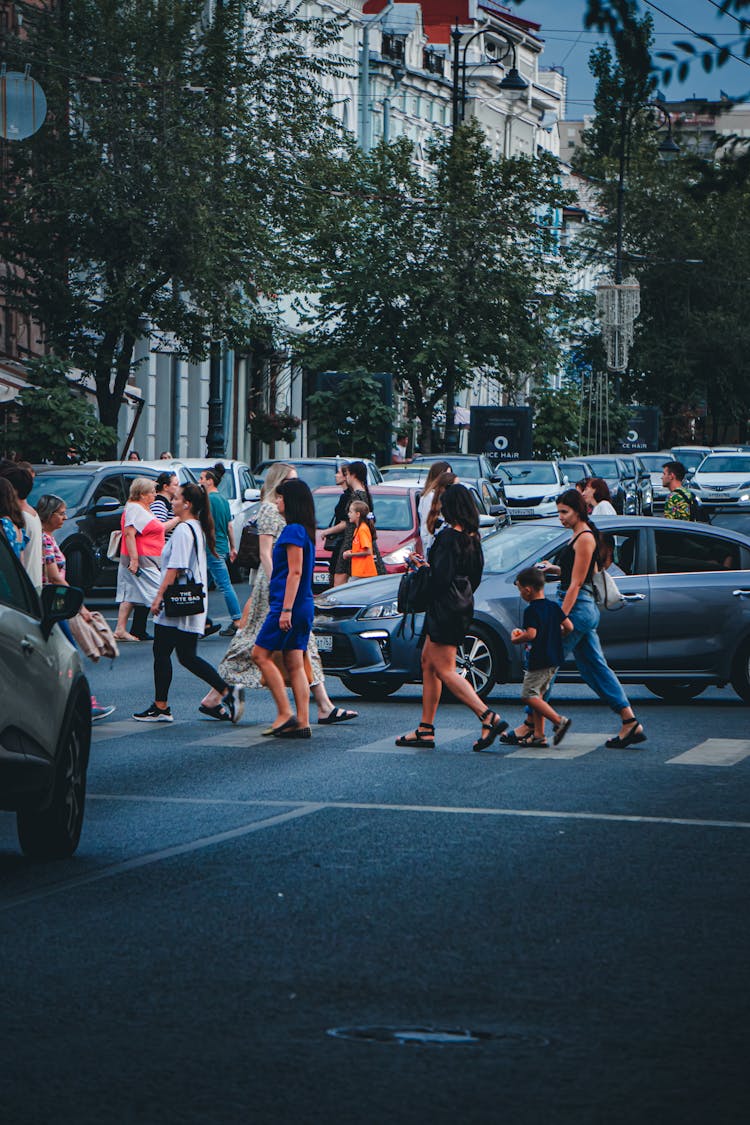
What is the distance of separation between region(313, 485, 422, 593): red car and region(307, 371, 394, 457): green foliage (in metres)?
20.0

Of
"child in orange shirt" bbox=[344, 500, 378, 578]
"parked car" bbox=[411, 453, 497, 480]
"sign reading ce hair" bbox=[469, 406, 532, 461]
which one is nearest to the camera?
"child in orange shirt" bbox=[344, 500, 378, 578]

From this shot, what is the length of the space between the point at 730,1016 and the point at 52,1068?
204 centimetres

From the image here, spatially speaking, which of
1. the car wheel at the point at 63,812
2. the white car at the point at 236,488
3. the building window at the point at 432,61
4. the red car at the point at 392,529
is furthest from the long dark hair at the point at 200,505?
the building window at the point at 432,61

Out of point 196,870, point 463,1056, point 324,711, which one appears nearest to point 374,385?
point 324,711

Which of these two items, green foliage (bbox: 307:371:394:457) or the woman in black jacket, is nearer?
the woman in black jacket

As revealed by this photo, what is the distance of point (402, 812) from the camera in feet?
37.6

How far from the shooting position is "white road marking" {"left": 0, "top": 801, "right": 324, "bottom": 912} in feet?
29.0

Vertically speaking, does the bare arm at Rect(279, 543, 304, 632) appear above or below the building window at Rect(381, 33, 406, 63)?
below

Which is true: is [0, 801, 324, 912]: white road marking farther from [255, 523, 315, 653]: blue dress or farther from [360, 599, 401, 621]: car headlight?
[360, 599, 401, 621]: car headlight

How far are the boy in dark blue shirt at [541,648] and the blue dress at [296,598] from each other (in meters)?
1.41

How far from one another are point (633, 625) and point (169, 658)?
3993 millimetres

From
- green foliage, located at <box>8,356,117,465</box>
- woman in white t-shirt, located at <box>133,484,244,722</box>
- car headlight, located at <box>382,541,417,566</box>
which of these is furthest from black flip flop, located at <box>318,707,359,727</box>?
green foliage, located at <box>8,356,117,465</box>

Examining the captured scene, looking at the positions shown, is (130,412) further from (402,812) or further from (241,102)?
(402,812)

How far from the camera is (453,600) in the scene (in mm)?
14477
